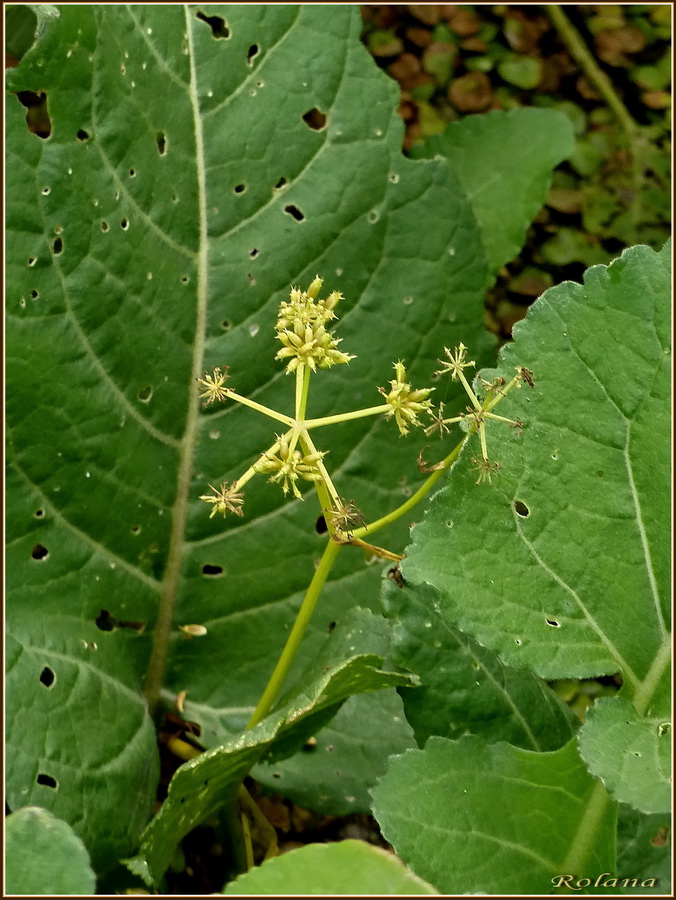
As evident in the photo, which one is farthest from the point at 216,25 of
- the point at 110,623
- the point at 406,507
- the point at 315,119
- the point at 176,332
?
the point at 110,623

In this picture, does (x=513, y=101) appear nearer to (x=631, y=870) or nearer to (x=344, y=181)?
(x=344, y=181)

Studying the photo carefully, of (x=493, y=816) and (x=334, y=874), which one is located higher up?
(x=334, y=874)

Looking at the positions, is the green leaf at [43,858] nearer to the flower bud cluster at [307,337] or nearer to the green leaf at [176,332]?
the green leaf at [176,332]

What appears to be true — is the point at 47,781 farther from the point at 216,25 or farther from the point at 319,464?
the point at 216,25

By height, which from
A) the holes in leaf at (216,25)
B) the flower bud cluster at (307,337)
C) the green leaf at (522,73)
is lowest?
the flower bud cluster at (307,337)

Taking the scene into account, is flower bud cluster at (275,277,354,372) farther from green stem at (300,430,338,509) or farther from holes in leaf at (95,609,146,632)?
holes in leaf at (95,609,146,632)

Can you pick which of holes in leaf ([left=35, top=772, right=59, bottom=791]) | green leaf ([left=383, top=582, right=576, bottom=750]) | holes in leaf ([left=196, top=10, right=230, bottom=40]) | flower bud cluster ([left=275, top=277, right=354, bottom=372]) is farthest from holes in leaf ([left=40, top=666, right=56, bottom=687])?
holes in leaf ([left=196, top=10, right=230, bottom=40])

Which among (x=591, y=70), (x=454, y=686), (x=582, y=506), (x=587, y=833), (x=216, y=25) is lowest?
(x=587, y=833)

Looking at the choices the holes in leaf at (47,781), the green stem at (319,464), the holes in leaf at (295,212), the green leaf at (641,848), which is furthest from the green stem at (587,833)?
the holes in leaf at (295,212)
